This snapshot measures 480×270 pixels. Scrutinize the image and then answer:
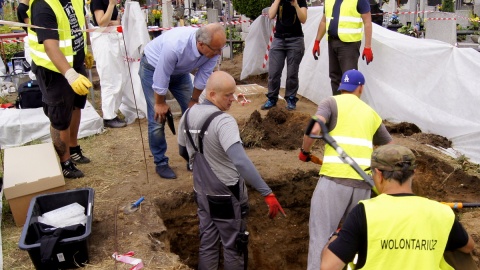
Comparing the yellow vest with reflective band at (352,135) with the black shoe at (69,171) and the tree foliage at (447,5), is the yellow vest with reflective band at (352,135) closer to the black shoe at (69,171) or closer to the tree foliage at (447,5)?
the black shoe at (69,171)

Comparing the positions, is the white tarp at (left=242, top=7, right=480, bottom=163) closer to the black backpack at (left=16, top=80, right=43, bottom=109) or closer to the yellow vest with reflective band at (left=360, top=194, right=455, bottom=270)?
the yellow vest with reflective band at (left=360, top=194, right=455, bottom=270)

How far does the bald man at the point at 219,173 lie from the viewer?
11.3 feet

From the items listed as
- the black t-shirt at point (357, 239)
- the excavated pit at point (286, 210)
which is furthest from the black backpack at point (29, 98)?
the black t-shirt at point (357, 239)

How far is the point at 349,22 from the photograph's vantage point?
22.0 feet

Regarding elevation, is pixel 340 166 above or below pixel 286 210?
above

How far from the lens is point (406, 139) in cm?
657

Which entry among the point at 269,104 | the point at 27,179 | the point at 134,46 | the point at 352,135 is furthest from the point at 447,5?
the point at 27,179

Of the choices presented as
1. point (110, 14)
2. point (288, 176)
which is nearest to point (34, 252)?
point (288, 176)

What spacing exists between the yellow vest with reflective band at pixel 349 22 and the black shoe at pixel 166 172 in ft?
10.2

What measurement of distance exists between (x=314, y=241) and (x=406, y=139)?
345 cm

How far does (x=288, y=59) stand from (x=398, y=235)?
5.66 metres

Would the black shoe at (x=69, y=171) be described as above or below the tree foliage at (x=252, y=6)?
below

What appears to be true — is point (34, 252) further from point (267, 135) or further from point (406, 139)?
point (406, 139)

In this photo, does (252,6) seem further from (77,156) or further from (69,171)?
(69,171)
